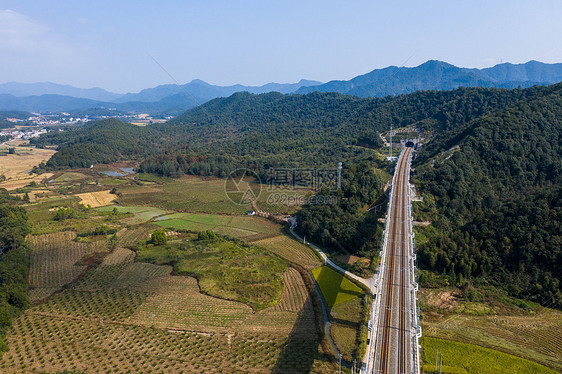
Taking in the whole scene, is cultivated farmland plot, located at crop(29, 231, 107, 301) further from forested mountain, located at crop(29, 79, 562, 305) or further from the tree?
forested mountain, located at crop(29, 79, 562, 305)

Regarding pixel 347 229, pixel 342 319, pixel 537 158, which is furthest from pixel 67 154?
pixel 537 158

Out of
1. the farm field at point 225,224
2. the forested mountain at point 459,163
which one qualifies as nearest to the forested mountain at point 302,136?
the forested mountain at point 459,163

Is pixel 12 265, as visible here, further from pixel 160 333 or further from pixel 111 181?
pixel 111 181

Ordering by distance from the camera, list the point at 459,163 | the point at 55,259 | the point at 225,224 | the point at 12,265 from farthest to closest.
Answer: the point at 459,163
the point at 225,224
the point at 55,259
the point at 12,265

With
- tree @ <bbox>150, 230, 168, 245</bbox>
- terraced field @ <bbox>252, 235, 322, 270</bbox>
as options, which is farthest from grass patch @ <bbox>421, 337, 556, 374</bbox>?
tree @ <bbox>150, 230, 168, 245</bbox>

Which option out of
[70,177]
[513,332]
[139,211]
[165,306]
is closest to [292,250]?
[165,306]

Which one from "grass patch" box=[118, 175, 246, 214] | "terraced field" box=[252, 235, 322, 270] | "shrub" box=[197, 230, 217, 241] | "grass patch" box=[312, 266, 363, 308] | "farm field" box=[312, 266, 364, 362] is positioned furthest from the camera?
"grass patch" box=[118, 175, 246, 214]
